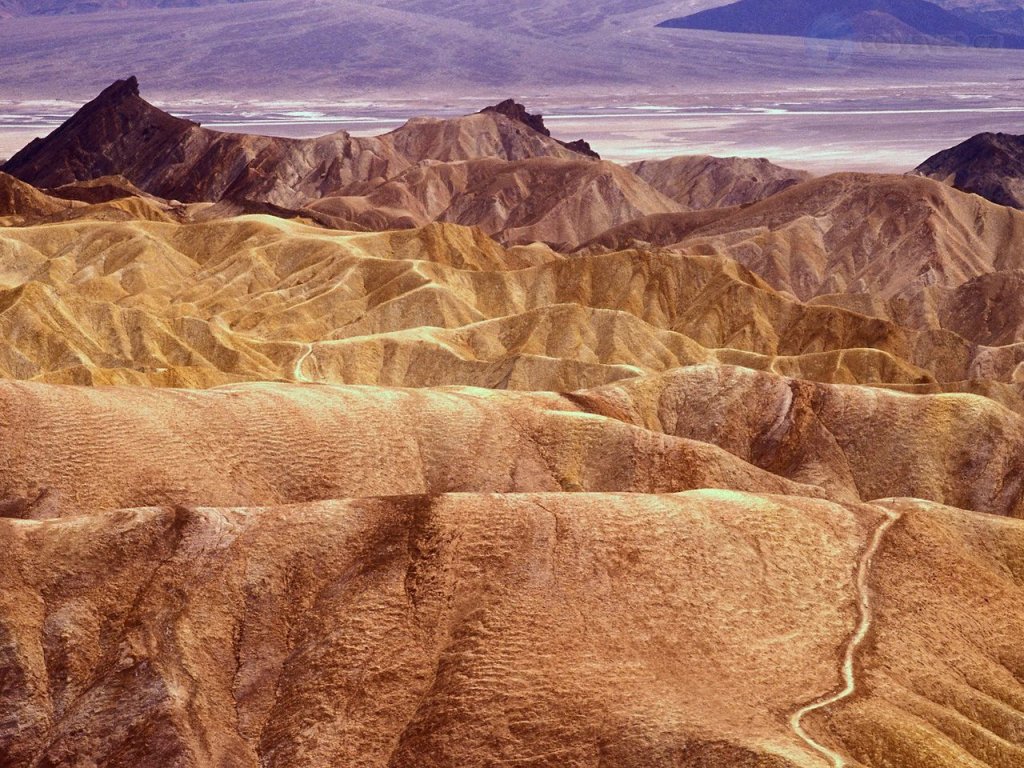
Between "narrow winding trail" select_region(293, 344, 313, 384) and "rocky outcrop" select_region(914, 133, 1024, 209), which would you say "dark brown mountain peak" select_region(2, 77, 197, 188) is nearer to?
"rocky outcrop" select_region(914, 133, 1024, 209)

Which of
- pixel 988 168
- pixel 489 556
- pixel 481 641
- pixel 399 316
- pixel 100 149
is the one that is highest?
pixel 489 556

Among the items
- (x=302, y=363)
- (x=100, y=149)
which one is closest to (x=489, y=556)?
(x=302, y=363)

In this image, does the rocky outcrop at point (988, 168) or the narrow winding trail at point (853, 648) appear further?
the rocky outcrop at point (988, 168)

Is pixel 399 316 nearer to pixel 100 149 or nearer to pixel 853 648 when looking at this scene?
pixel 853 648

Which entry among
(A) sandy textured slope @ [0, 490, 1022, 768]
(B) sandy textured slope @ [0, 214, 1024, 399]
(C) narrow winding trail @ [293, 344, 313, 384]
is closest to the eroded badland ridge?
(A) sandy textured slope @ [0, 490, 1022, 768]

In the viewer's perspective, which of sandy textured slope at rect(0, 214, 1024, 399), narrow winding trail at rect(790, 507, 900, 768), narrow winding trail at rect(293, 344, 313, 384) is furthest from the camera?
sandy textured slope at rect(0, 214, 1024, 399)

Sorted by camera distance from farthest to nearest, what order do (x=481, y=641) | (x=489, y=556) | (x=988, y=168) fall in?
(x=988, y=168), (x=489, y=556), (x=481, y=641)

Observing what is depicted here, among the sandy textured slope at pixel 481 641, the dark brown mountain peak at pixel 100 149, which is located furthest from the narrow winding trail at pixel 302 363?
the dark brown mountain peak at pixel 100 149

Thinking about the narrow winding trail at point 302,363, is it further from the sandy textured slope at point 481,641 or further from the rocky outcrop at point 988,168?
the rocky outcrop at point 988,168

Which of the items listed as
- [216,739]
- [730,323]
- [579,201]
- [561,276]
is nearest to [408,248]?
[561,276]
